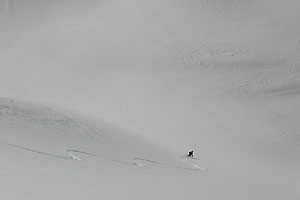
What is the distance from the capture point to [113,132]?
6.35 meters

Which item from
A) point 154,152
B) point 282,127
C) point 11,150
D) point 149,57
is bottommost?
point 11,150

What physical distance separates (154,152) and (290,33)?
6.79 m

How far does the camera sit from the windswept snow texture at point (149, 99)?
4.54 meters

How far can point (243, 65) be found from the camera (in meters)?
10.2

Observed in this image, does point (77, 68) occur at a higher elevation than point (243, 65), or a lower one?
lower

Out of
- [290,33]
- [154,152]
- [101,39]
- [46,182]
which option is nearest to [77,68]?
[101,39]

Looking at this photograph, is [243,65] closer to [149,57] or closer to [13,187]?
[149,57]

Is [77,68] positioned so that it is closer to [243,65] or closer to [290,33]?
[243,65]

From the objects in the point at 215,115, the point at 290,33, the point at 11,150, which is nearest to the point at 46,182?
the point at 11,150

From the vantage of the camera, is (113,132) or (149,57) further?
(149,57)

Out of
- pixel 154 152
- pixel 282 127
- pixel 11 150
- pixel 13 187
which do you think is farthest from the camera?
pixel 282 127

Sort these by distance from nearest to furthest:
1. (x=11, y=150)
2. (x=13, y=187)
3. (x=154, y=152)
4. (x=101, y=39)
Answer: (x=13, y=187) < (x=11, y=150) < (x=154, y=152) < (x=101, y=39)

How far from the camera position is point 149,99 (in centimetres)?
914

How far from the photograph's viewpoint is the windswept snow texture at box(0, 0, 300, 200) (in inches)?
179
